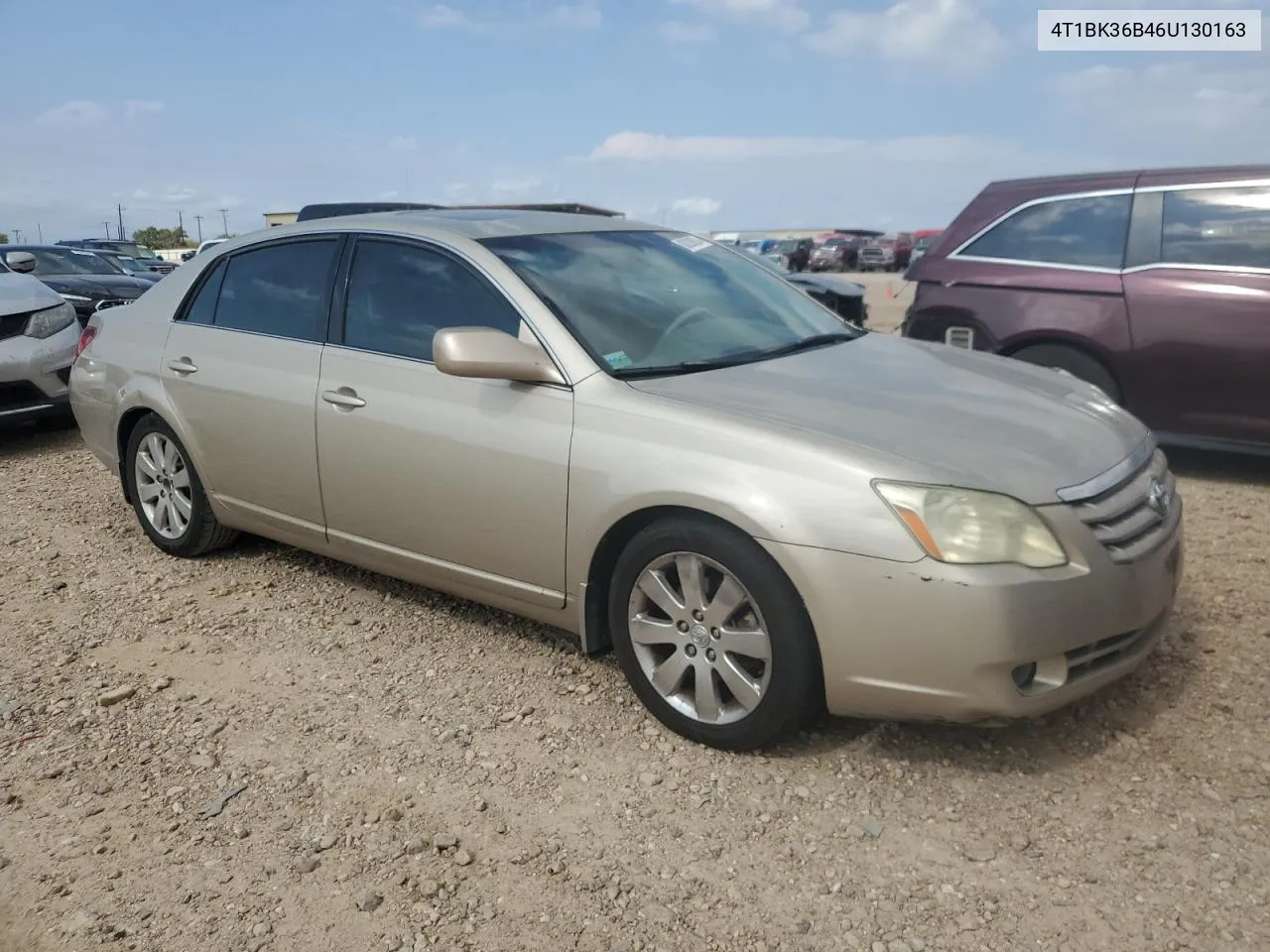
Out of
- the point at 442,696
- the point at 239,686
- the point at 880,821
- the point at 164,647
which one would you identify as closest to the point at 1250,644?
the point at 880,821

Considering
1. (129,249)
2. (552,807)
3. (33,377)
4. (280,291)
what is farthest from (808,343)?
(129,249)

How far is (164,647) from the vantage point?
397 cm

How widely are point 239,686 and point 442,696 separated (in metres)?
0.73

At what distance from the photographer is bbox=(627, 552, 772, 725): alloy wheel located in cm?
294

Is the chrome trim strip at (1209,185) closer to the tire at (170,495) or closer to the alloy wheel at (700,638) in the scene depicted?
the alloy wheel at (700,638)

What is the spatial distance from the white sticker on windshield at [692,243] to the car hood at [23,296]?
5.55m

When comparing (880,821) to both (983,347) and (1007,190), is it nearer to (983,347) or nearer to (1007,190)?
(983,347)

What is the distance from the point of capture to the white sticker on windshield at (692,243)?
4316 millimetres

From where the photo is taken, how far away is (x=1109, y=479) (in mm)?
2955

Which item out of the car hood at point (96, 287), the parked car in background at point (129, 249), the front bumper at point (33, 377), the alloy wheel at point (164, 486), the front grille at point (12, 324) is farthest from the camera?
the parked car in background at point (129, 249)

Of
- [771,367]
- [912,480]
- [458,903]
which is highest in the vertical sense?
[771,367]

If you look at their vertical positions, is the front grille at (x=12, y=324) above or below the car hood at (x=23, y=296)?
below

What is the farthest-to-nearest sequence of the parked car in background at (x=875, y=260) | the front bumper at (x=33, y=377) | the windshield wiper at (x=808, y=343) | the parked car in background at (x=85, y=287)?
the parked car in background at (x=875, y=260) < the parked car in background at (x=85, y=287) < the front bumper at (x=33, y=377) < the windshield wiper at (x=808, y=343)

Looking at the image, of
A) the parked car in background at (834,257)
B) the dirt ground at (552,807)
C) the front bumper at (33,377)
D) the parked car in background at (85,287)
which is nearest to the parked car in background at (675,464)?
the dirt ground at (552,807)
